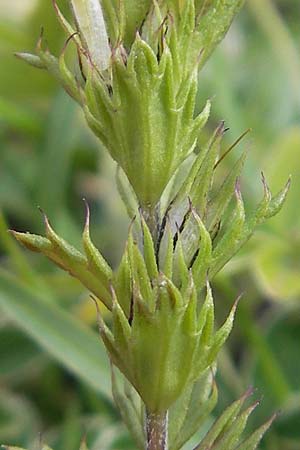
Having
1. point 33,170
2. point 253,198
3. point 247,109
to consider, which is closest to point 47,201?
point 33,170

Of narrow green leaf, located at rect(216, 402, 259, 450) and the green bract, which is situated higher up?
the green bract

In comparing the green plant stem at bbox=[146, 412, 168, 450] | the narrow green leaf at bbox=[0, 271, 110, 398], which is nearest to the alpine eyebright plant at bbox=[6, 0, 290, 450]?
the green plant stem at bbox=[146, 412, 168, 450]

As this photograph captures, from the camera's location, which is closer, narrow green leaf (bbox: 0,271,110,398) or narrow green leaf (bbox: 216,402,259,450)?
narrow green leaf (bbox: 216,402,259,450)

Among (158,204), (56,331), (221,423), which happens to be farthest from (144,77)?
(56,331)

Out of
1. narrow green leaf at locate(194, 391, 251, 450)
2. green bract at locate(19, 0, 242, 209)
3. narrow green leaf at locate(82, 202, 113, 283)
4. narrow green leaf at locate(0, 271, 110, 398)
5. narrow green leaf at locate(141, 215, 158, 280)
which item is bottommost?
narrow green leaf at locate(0, 271, 110, 398)

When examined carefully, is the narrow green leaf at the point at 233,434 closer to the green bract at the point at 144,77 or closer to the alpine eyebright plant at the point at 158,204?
the alpine eyebright plant at the point at 158,204

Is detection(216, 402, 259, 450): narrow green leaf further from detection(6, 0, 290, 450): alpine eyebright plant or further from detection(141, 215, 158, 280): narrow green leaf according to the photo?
detection(141, 215, 158, 280): narrow green leaf

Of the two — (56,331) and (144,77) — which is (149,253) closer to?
(144,77)

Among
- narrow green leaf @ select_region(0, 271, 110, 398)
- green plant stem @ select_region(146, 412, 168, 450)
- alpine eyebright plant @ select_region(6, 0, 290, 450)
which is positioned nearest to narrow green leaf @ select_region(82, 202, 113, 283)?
alpine eyebright plant @ select_region(6, 0, 290, 450)
